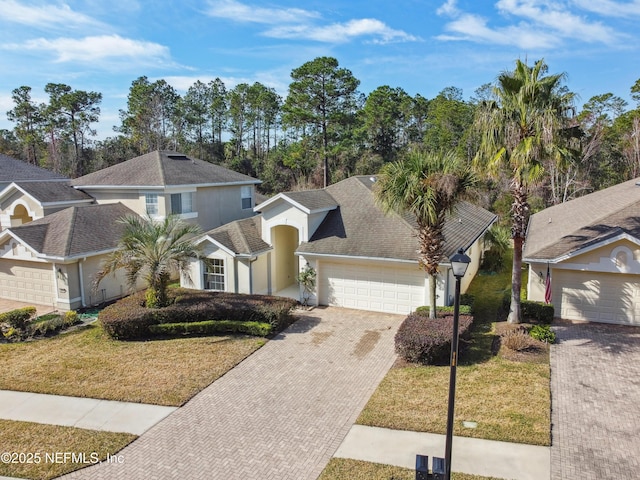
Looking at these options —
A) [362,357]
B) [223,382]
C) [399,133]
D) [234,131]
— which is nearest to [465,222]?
[362,357]

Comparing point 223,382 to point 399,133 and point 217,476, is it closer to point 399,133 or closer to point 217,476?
point 217,476

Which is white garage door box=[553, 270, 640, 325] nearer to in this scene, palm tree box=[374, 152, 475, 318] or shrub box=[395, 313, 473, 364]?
shrub box=[395, 313, 473, 364]

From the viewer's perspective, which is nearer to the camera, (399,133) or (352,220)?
(352,220)

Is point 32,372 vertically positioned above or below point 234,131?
below

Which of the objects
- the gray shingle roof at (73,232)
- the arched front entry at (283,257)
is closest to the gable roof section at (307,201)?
the arched front entry at (283,257)

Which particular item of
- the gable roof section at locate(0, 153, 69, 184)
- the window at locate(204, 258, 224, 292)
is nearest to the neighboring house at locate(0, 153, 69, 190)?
the gable roof section at locate(0, 153, 69, 184)

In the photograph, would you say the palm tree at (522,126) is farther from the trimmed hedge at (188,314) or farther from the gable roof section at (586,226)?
the trimmed hedge at (188,314)
